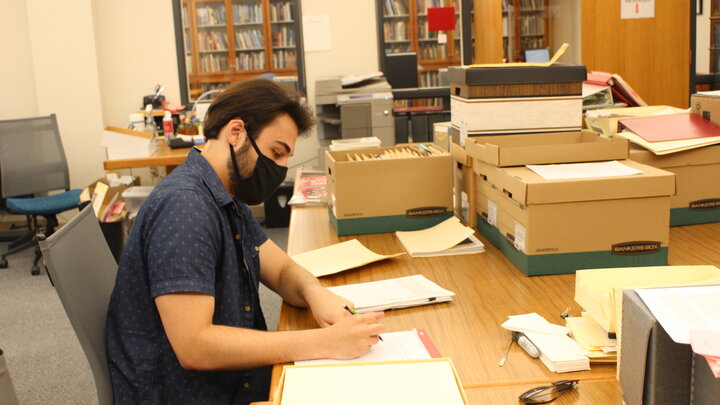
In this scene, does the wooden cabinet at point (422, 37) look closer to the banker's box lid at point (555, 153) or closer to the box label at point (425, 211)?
the box label at point (425, 211)

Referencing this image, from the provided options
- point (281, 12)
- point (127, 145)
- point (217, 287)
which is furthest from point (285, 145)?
point (281, 12)

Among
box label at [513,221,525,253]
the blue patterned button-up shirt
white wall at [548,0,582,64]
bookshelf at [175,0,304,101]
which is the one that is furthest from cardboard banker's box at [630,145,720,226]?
bookshelf at [175,0,304,101]

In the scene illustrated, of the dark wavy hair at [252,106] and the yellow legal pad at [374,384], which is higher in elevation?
the dark wavy hair at [252,106]

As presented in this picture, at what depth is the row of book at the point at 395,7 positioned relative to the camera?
609cm

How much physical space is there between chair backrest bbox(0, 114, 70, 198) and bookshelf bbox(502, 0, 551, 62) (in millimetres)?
3895

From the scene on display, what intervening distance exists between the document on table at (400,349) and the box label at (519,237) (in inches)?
20.0

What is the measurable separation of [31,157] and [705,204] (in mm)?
4299

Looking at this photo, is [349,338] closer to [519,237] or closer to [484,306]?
[484,306]

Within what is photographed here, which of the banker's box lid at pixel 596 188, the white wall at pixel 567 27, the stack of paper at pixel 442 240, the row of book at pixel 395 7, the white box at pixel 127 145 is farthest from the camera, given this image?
the row of book at pixel 395 7

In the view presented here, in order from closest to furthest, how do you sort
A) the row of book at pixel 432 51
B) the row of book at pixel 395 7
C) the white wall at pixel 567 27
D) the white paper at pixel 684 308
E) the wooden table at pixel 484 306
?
the white paper at pixel 684 308, the wooden table at pixel 484 306, the white wall at pixel 567 27, the row of book at pixel 395 7, the row of book at pixel 432 51

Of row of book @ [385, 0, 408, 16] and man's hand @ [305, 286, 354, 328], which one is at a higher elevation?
row of book @ [385, 0, 408, 16]

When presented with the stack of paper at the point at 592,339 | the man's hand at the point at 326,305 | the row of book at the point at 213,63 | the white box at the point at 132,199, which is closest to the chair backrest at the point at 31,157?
the white box at the point at 132,199

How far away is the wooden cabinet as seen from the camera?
637 cm

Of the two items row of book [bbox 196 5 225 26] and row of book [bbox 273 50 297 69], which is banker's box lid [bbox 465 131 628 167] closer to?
row of book [bbox 273 50 297 69]
